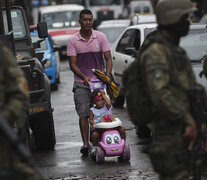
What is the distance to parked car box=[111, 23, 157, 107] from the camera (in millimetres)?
11852

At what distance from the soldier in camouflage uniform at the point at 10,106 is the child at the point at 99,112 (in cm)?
406

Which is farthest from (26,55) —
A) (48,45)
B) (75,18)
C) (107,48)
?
(75,18)

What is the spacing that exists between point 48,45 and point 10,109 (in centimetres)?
1400

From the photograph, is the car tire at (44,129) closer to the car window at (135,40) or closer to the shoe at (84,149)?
the shoe at (84,149)

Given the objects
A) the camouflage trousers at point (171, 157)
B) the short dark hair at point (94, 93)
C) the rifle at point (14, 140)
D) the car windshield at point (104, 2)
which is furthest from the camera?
the car windshield at point (104, 2)

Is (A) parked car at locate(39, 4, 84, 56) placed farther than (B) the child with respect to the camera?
Yes

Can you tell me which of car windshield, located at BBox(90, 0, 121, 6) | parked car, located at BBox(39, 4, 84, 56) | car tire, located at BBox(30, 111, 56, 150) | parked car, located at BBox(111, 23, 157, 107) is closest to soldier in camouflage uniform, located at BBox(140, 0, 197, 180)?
car tire, located at BBox(30, 111, 56, 150)

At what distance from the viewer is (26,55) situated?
9.84 meters

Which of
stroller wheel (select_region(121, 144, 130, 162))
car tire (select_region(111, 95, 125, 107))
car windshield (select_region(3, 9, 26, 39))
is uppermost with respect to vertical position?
car windshield (select_region(3, 9, 26, 39))

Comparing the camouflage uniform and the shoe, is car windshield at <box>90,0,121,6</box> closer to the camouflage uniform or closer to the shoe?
the shoe

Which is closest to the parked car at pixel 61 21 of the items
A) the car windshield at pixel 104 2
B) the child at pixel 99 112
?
the car windshield at pixel 104 2

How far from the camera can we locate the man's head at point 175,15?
4.53 meters

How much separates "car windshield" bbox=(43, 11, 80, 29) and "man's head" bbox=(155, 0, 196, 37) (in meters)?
26.5

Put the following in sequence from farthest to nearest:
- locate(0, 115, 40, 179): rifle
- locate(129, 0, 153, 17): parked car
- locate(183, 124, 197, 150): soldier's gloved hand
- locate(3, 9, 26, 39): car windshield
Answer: locate(129, 0, 153, 17): parked car → locate(3, 9, 26, 39): car windshield → locate(183, 124, 197, 150): soldier's gloved hand → locate(0, 115, 40, 179): rifle
